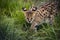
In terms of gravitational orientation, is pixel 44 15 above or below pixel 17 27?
above

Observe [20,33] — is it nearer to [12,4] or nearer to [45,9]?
[45,9]

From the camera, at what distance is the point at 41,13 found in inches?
266

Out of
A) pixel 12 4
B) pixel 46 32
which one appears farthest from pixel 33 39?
pixel 12 4

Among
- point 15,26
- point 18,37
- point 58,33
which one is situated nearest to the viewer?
point 58,33

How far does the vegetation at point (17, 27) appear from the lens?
6016 millimetres

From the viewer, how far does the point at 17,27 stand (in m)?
6.56

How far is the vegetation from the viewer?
237 inches

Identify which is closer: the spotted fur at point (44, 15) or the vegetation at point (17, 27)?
the vegetation at point (17, 27)

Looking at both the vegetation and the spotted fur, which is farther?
the spotted fur

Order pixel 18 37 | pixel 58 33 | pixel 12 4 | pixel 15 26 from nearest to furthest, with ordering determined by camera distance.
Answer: pixel 58 33 → pixel 18 37 → pixel 15 26 → pixel 12 4

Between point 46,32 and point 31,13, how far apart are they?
2.69 ft

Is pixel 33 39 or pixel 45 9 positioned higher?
pixel 45 9

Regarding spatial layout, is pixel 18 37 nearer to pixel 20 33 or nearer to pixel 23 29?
pixel 20 33

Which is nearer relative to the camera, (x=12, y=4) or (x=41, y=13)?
(x=41, y=13)
